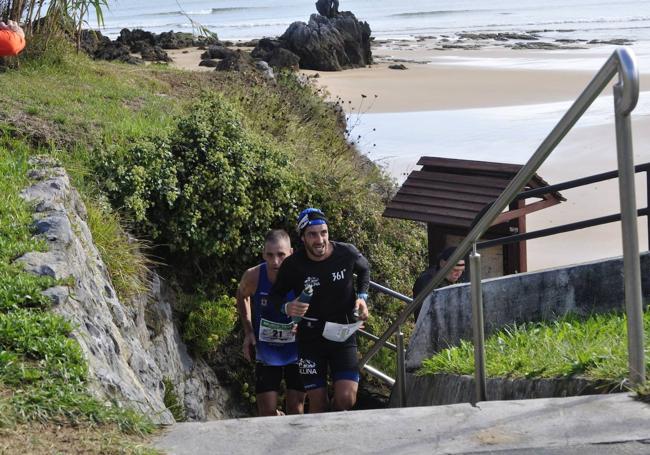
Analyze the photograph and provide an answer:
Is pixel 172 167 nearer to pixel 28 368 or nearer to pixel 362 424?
pixel 28 368

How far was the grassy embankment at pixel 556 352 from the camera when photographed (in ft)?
15.9

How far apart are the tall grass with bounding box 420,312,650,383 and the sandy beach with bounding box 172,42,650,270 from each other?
8147mm

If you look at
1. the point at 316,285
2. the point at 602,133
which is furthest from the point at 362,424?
the point at 602,133

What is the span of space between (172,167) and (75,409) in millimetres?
5842

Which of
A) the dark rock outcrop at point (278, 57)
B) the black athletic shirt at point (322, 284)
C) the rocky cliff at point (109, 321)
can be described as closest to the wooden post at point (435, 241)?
the rocky cliff at point (109, 321)

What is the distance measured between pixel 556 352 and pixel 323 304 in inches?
74.5

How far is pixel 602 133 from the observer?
22.5 meters

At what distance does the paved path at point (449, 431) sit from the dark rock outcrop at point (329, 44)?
117ft

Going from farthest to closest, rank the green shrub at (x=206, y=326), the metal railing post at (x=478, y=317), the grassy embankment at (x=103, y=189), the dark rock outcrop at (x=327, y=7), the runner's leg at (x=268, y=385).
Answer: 1. the dark rock outcrop at (x=327, y=7)
2. the green shrub at (x=206, y=326)
3. the runner's leg at (x=268, y=385)
4. the metal railing post at (x=478, y=317)
5. the grassy embankment at (x=103, y=189)

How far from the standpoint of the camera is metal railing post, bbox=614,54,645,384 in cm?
398

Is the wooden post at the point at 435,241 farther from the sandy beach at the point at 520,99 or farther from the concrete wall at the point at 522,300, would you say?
the sandy beach at the point at 520,99

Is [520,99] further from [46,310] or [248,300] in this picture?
[46,310]

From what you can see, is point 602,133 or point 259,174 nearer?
point 259,174

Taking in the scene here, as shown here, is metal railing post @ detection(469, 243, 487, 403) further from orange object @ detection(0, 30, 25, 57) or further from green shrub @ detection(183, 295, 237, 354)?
orange object @ detection(0, 30, 25, 57)
